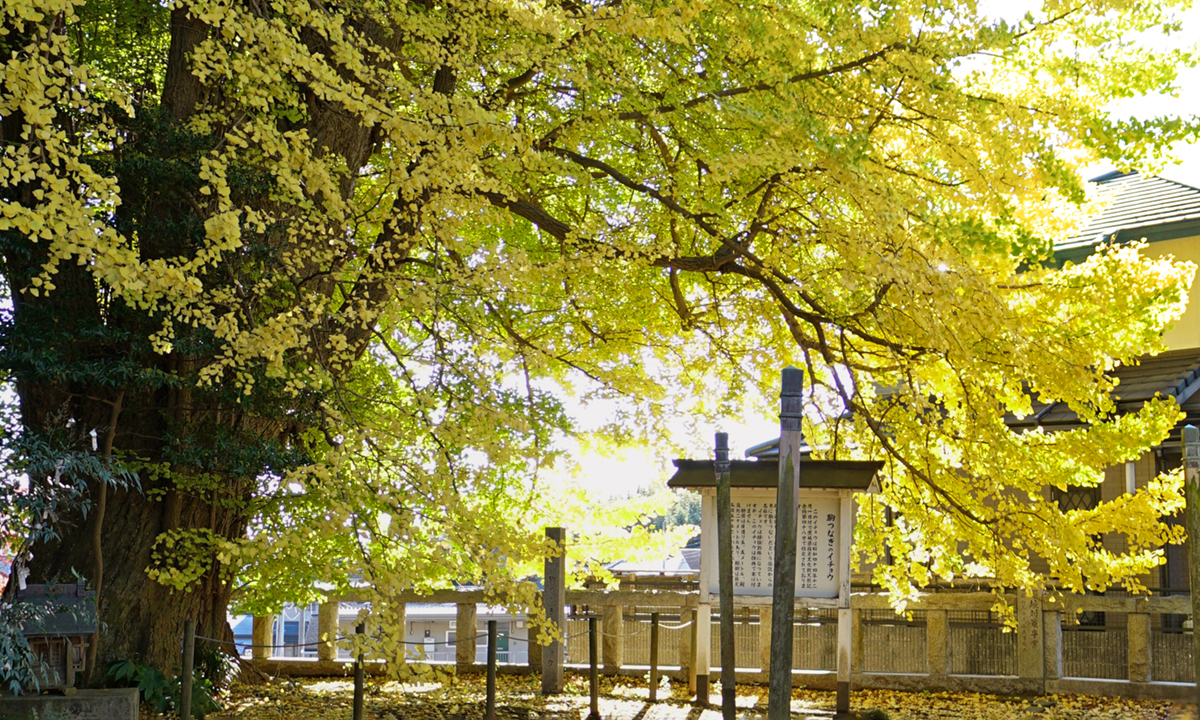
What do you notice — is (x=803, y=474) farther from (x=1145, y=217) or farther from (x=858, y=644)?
(x=1145, y=217)

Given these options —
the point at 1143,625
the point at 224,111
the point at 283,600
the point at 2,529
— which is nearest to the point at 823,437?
the point at 1143,625

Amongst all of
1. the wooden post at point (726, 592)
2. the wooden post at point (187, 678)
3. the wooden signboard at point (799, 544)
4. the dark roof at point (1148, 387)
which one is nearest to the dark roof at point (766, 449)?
the dark roof at point (1148, 387)

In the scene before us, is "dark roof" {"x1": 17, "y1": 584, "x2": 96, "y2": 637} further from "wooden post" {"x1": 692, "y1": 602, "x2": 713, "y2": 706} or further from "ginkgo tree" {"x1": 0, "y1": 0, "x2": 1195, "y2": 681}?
"wooden post" {"x1": 692, "y1": 602, "x2": 713, "y2": 706}

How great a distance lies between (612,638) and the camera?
12375 mm

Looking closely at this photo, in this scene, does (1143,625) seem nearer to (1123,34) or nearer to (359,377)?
(1123,34)

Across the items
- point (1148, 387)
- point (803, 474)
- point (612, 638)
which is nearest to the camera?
point (803, 474)

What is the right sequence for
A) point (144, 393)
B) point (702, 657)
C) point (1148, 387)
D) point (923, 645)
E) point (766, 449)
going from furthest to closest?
point (766, 449)
point (1148, 387)
point (923, 645)
point (702, 657)
point (144, 393)

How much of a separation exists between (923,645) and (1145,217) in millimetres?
9147

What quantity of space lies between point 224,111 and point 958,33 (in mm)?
5909

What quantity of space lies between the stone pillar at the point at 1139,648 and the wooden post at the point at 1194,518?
3.04 m

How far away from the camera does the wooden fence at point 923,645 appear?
424 inches

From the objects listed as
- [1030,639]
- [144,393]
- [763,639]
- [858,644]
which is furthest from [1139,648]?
[144,393]

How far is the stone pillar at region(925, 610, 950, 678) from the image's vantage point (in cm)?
1145

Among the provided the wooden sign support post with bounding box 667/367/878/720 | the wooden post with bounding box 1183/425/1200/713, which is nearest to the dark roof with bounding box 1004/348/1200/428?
the wooden sign support post with bounding box 667/367/878/720
